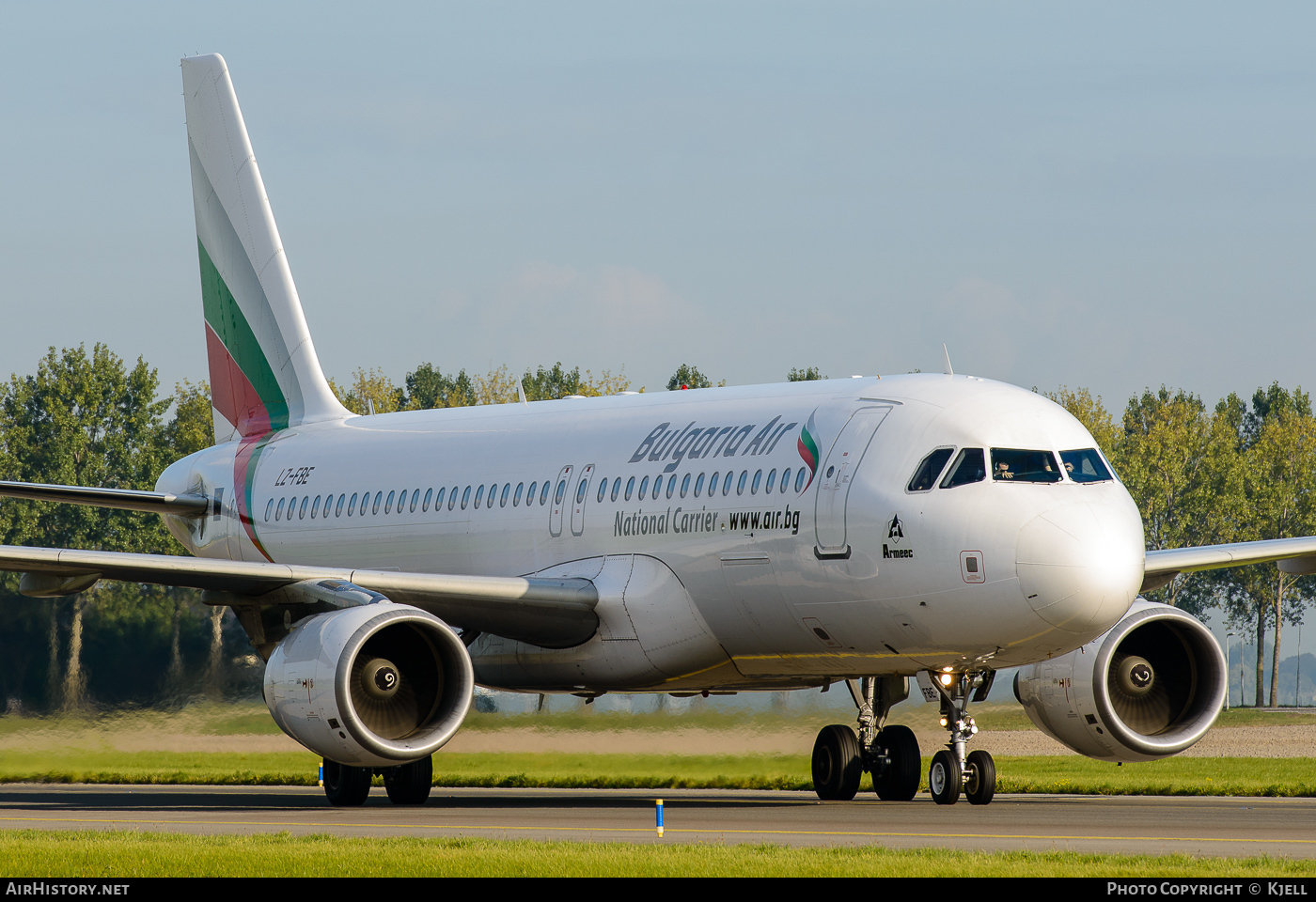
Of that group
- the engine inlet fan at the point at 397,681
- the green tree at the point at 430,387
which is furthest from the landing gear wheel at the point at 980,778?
the green tree at the point at 430,387

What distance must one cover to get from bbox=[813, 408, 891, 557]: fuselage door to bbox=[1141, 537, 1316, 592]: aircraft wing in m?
3.80

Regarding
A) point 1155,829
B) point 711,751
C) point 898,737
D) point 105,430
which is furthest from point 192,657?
point 105,430

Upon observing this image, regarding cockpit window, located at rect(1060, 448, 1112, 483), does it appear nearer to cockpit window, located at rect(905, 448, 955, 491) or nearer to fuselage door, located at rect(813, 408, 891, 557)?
cockpit window, located at rect(905, 448, 955, 491)

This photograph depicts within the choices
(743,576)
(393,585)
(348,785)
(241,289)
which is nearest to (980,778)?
(743,576)

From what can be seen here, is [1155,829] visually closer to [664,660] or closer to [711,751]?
[664,660]

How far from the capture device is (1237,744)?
38.1m

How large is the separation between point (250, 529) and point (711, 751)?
811 cm

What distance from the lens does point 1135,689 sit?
19.8m

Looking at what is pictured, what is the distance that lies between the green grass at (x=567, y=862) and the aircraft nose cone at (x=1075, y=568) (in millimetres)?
3911

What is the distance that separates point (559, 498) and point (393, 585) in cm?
285

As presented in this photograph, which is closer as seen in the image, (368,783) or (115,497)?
(368,783)

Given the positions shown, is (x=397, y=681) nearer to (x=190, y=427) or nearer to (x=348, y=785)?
(x=348, y=785)

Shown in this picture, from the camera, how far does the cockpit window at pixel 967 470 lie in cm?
1709

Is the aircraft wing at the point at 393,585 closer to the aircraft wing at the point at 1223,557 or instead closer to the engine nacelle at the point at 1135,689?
the engine nacelle at the point at 1135,689
